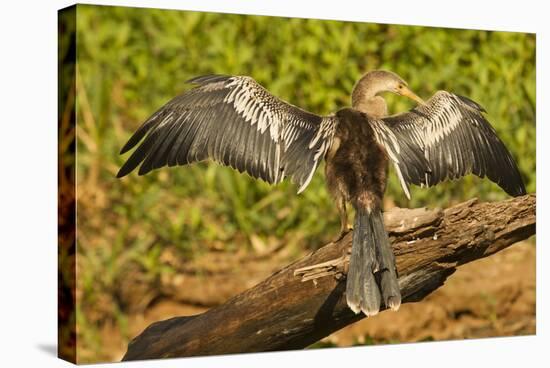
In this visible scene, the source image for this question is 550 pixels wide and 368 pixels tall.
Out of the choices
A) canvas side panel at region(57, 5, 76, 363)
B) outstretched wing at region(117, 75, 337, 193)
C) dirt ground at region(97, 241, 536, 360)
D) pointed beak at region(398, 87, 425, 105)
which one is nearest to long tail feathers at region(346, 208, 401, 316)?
outstretched wing at region(117, 75, 337, 193)

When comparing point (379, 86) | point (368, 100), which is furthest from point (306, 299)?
point (379, 86)

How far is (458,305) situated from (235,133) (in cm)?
177

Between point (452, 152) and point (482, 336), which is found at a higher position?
point (452, 152)

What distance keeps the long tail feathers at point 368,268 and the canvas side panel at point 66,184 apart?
1.34 metres

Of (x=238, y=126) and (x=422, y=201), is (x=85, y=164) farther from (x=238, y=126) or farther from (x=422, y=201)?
(x=422, y=201)

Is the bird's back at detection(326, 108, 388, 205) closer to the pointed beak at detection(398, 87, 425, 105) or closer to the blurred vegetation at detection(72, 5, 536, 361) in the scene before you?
the blurred vegetation at detection(72, 5, 536, 361)

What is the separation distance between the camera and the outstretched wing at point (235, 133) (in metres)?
4.99

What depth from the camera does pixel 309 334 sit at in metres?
5.11

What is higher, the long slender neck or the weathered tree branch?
the long slender neck

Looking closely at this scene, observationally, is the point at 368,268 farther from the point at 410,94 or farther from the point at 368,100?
the point at 410,94

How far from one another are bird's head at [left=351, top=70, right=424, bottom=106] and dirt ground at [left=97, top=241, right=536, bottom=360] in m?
1.06

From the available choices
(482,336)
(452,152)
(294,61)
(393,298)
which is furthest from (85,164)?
(482,336)

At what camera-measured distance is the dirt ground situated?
521 cm

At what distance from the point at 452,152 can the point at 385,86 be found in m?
0.52
